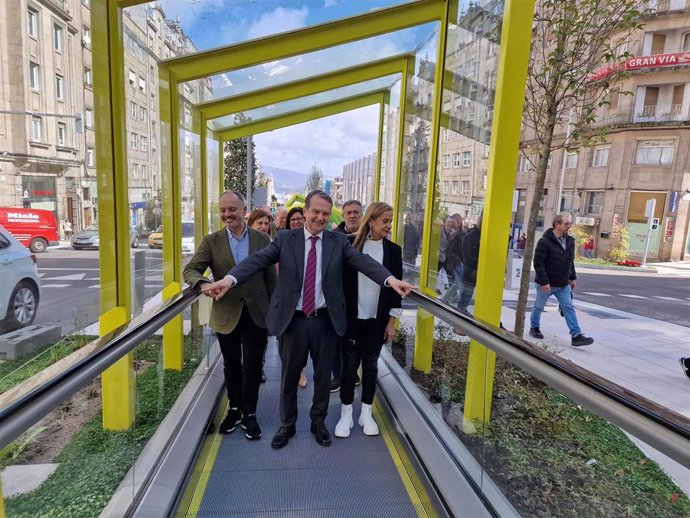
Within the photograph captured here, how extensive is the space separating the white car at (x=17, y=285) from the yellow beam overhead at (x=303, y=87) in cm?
342

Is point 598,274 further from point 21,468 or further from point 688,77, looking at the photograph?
point 21,468

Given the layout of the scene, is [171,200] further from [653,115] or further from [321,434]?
[653,115]

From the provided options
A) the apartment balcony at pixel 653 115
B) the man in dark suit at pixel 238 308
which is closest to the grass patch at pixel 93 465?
the man in dark suit at pixel 238 308

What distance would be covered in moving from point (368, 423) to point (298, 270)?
137 centimetres

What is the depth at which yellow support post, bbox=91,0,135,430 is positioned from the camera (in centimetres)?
267

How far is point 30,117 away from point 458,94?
9.92ft

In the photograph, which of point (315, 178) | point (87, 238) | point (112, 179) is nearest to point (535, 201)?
point (112, 179)

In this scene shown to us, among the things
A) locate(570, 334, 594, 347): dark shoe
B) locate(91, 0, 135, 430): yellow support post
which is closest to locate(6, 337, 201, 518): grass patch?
locate(91, 0, 135, 430): yellow support post

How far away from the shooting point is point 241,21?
3.69 meters

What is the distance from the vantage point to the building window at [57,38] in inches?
88.6

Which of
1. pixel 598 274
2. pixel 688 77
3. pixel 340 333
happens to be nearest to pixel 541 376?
pixel 340 333

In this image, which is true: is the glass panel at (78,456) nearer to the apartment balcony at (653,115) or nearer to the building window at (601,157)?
the apartment balcony at (653,115)

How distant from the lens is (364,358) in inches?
128

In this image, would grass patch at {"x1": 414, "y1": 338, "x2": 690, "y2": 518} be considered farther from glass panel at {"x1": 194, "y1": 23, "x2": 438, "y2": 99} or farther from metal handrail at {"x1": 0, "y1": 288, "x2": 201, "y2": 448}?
glass panel at {"x1": 194, "y1": 23, "x2": 438, "y2": 99}
